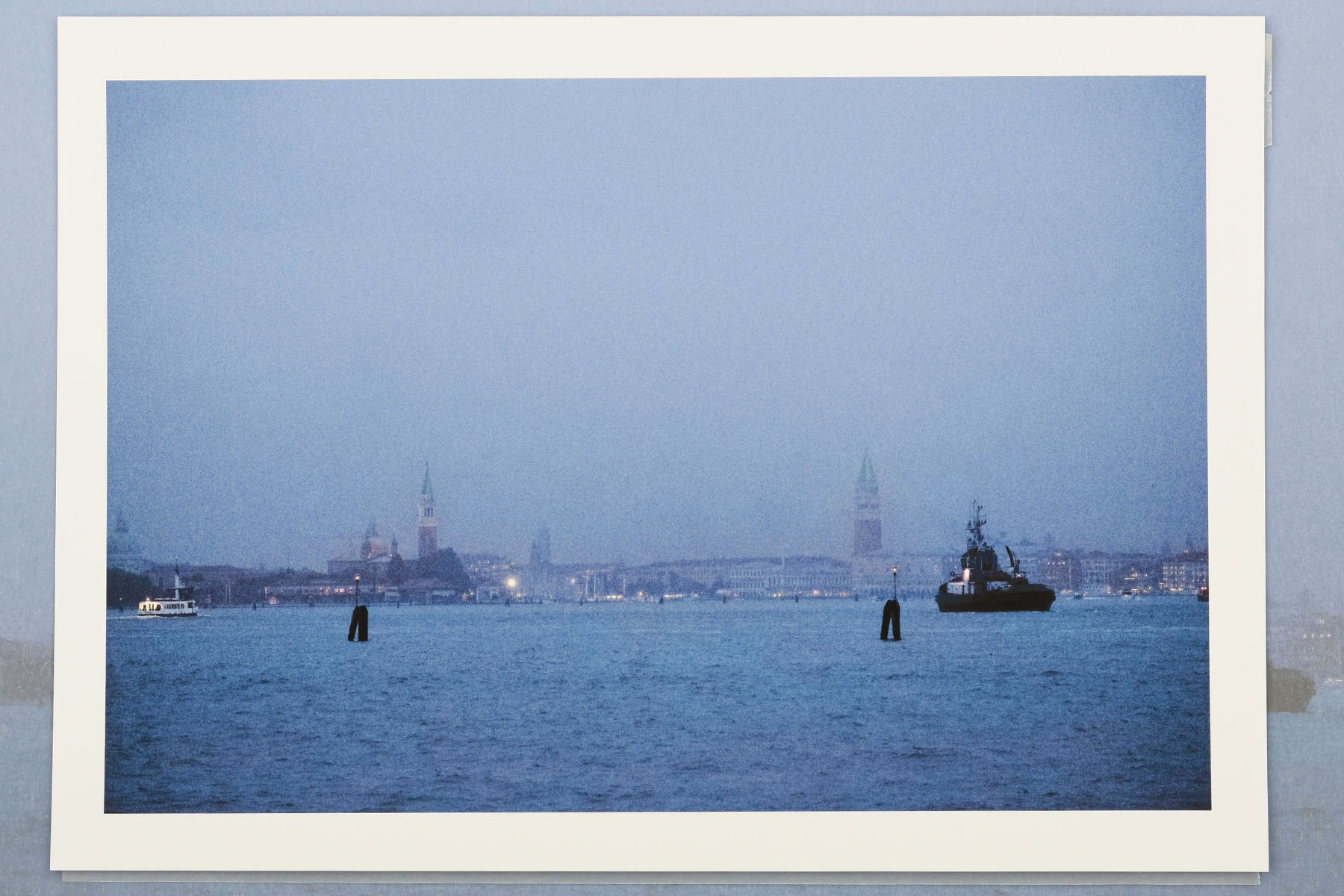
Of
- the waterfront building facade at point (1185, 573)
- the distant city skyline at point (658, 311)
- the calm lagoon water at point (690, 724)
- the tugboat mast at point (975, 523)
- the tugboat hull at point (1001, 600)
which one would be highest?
the distant city skyline at point (658, 311)

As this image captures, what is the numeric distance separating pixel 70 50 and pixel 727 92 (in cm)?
182

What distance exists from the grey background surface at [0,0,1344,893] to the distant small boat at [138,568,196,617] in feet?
1.04

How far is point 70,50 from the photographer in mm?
3318

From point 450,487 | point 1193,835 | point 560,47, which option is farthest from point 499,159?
point 1193,835

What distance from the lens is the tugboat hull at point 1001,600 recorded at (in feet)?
12.2

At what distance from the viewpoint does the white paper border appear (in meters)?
3.21

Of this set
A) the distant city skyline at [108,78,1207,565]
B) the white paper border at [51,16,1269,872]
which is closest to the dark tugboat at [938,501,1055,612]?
the distant city skyline at [108,78,1207,565]

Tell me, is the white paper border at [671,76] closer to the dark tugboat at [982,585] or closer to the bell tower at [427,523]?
the dark tugboat at [982,585]

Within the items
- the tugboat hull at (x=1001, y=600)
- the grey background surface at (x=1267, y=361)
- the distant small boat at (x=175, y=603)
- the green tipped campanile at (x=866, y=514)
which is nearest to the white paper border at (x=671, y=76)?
the grey background surface at (x=1267, y=361)

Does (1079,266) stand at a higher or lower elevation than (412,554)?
higher

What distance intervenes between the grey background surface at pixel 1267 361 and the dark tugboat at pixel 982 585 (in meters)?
0.85

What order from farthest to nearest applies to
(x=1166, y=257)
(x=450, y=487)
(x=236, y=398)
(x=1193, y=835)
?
(x=450, y=487) → (x=236, y=398) → (x=1166, y=257) → (x=1193, y=835)

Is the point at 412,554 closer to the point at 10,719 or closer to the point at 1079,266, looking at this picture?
the point at 10,719

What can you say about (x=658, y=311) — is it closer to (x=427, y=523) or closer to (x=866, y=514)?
(x=866, y=514)
